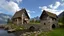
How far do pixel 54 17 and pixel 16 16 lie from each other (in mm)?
29046

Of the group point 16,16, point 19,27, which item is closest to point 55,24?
point 19,27

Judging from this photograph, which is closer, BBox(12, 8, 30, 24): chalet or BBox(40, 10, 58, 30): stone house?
BBox(40, 10, 58, 30): stone house

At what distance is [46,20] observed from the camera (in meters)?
91.3

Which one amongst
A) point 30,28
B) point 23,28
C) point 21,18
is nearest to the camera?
point 23,28

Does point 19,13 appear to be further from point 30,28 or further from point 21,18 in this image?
point 30,28

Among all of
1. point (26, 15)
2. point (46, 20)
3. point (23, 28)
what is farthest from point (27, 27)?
point (26, 15)

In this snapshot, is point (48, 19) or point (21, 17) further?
point (21, 17)

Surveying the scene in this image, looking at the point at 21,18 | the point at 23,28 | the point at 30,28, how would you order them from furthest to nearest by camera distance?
the point at 21,18 < the point at 30,28 < the point at 23,28

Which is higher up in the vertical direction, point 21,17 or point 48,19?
point 21,17

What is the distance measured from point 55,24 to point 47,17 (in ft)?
24.2

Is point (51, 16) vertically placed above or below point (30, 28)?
above

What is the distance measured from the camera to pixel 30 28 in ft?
314

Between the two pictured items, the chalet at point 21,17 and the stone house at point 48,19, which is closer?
the stone house at point 48,19

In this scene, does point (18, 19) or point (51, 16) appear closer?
point (51, 16)
